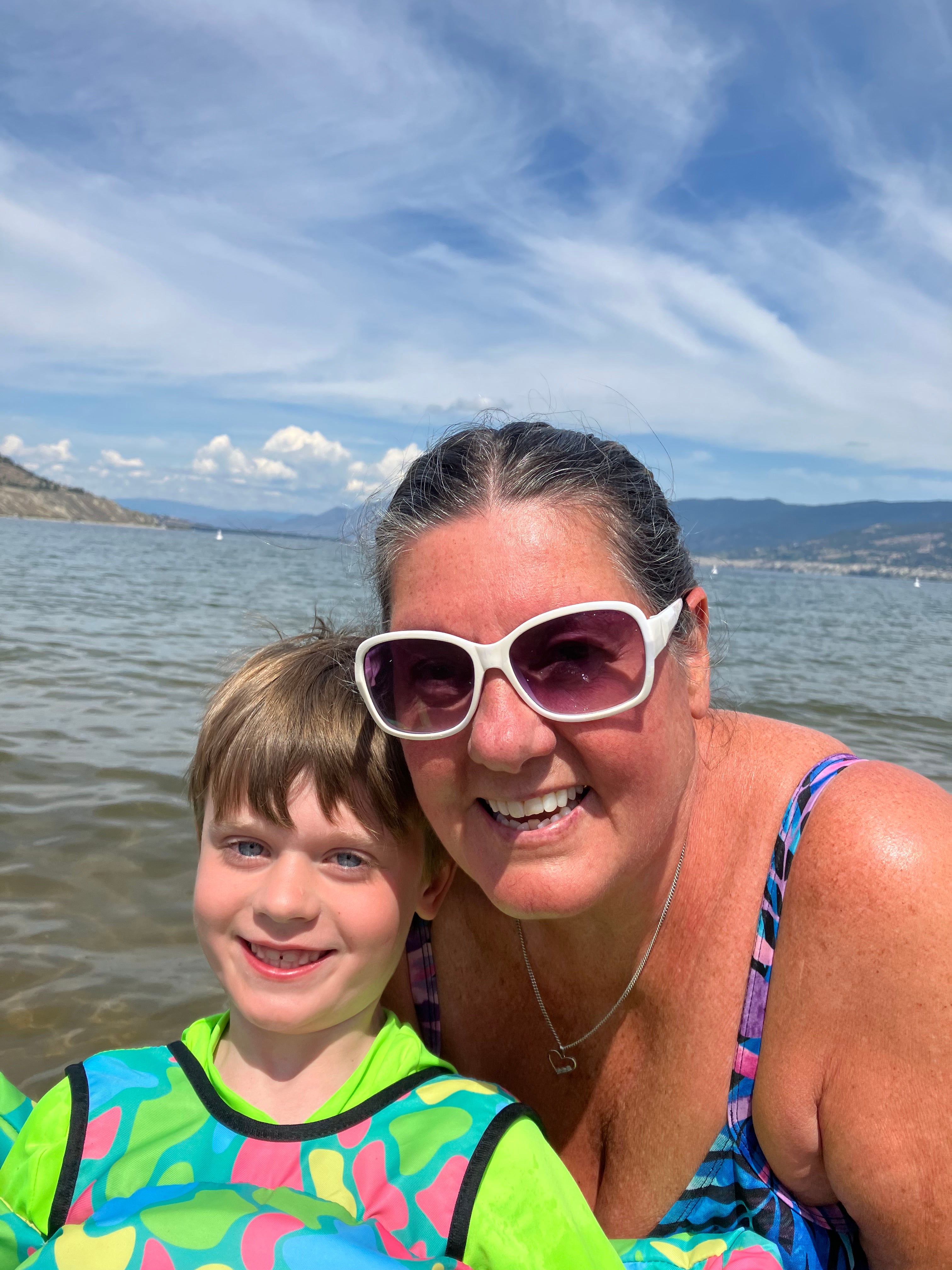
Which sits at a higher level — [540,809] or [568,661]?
[568,661]

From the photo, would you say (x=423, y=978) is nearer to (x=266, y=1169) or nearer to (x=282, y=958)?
(x=282, y=958)

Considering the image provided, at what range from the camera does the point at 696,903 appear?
91.0 inches

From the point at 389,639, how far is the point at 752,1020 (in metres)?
1.19

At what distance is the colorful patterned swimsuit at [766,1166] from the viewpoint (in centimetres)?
203

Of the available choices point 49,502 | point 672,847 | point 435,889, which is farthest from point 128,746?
point 49,502

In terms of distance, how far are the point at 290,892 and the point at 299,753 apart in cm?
34

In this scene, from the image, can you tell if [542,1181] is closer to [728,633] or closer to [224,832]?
[224,832]

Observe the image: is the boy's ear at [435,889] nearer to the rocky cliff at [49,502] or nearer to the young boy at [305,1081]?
the young boy at [305,1081]

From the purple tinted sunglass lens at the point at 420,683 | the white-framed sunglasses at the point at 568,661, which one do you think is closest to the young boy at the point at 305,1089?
the purple tinted sunglass lens at the point at 420,683

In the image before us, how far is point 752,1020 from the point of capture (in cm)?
204

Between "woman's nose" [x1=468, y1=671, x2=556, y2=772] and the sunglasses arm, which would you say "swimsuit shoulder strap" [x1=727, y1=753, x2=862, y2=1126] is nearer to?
the sunglasses arm

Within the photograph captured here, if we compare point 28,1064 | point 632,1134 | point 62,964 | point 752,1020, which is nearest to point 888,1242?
point 752,1020

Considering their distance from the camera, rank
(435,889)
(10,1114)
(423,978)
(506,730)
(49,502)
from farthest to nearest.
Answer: (49,502), (423,978), (435,889), (10,1114), (506,730)

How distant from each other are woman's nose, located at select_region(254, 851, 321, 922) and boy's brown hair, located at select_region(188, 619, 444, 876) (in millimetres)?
99
